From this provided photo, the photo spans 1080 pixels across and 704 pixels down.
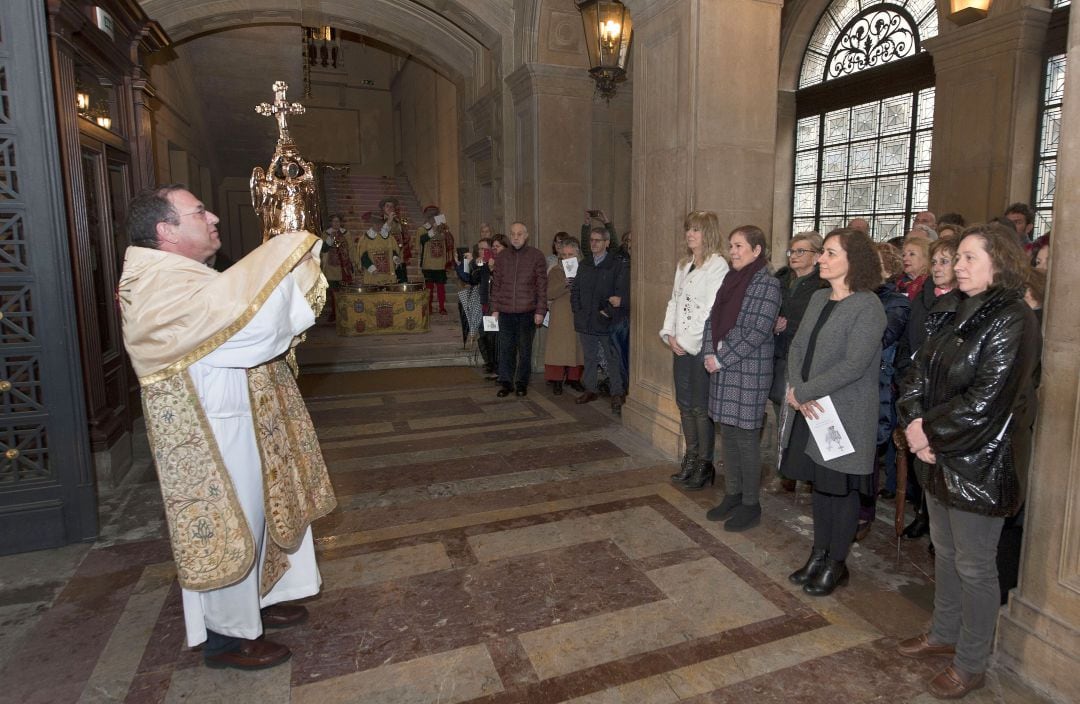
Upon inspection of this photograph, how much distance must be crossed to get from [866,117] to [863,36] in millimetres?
1268

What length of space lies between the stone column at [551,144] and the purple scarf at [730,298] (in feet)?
16.6

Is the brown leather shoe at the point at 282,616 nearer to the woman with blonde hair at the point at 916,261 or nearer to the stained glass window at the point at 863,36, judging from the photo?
the woman with blonde hair at the point at 916,261

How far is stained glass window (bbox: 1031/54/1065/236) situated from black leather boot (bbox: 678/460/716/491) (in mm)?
5465

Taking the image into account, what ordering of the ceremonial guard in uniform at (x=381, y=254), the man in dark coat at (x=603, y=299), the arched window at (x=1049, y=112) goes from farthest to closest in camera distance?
the ceremonial guard in uniform at (x=381, y=254)
the arched window at (x=1049, y=112)
the man in dark coat at (x=603, y=299)

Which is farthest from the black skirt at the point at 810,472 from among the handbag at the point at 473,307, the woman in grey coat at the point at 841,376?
the handbag at the point at 473,307

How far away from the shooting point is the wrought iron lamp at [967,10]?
281 inches

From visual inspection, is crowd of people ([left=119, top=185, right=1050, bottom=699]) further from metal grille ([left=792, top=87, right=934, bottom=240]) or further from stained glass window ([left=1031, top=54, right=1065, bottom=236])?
metal grille ([left=792, top=87, right=934, bottom=240])

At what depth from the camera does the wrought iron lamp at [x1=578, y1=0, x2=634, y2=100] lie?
20.5ft

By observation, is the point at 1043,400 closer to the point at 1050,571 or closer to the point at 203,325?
the point at 1050,571

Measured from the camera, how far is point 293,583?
329 centimetres

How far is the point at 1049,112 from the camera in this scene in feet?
24.4

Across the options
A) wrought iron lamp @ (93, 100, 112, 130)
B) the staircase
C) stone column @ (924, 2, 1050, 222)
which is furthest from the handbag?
the staircase

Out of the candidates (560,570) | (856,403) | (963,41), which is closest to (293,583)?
(560,570)

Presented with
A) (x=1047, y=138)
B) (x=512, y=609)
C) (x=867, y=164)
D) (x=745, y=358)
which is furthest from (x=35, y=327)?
(x=867, y=164)
